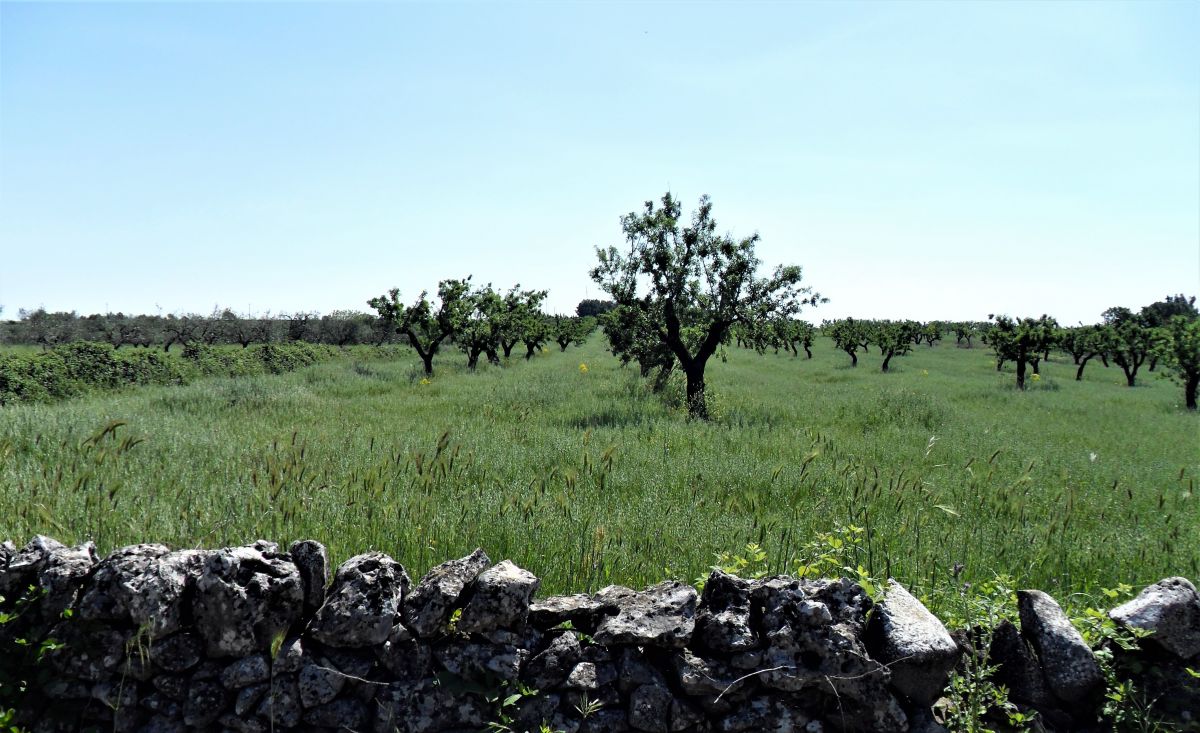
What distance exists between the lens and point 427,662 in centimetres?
330

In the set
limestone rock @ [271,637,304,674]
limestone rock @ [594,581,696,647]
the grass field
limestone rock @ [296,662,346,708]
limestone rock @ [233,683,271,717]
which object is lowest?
limestone rock @ [233,683,271,717]

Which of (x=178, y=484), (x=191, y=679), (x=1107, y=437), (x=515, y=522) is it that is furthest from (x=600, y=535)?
(x=1107, y=437)

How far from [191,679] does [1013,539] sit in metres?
6.60

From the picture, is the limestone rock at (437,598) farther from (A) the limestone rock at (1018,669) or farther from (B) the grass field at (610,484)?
(A) the limestone rock at (1018,669)

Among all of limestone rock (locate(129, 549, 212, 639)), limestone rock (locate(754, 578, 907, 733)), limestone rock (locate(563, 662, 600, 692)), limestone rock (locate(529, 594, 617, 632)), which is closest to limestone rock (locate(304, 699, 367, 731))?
limestone rock (locate(129, 549, 212, 639))

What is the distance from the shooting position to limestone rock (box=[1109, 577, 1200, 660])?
10.9ft

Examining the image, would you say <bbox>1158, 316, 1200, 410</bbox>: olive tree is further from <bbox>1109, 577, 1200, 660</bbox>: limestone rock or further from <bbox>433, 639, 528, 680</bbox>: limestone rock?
<bbox>433, 639, 528, 680</bbox>: limestone rock

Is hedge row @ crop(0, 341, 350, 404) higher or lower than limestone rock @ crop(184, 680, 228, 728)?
higher

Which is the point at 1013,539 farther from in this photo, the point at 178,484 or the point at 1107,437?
the point at 1107,437

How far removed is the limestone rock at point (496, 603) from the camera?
3.22 metres

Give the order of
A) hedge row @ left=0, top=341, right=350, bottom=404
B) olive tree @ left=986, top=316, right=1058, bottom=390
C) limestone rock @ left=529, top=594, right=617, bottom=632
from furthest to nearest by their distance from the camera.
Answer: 1. olive tree @ left=986, top=316, right=1058, bottom=390
2. hedge row @ left=0, top=341, right=350, bottom=404
3. limestone rock @ left=529, top=594, right=617, bottom=632

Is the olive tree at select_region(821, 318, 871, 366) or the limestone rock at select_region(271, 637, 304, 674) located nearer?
the limestone rock at select_region(271, 637, 304, 674)

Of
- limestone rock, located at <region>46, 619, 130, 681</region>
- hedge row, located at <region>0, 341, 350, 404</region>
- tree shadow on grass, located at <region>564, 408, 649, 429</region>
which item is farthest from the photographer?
hedge row, located at <region>0, 341, 350, 404</region>

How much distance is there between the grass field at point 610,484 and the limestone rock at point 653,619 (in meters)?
0.84
